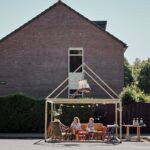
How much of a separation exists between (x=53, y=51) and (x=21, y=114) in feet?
23.3

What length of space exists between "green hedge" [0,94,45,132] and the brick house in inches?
202

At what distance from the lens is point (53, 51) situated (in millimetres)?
34688

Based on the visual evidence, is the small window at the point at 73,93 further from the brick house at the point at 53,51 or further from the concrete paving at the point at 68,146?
the concrete paving at the point at 68,146

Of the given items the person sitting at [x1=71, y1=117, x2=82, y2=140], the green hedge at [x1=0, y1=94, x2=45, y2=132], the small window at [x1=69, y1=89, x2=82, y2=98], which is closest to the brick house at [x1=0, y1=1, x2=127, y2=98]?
the small window at [x1=69, y1=89, x2=82, y2=98]

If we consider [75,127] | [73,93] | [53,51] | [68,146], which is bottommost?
[68,146]

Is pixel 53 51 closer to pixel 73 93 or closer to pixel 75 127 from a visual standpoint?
pixel 73 93

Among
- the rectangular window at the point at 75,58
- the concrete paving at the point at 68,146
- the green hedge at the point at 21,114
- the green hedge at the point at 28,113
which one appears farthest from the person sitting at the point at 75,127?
the rectangular window at the point at 75,58

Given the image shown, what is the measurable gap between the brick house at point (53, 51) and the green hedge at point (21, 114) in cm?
513

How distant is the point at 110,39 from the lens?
3462 cm

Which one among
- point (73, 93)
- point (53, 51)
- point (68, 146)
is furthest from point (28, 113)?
point (68, 146)

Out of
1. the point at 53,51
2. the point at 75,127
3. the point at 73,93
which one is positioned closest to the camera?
the point at 75,127

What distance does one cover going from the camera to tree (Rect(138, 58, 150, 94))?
7081cm

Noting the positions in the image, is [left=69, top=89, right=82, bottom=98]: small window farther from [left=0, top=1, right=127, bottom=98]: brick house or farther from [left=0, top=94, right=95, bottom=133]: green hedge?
[left=0, top=94, right=95, bottom=133]: green hedge

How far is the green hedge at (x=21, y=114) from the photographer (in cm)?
2920
